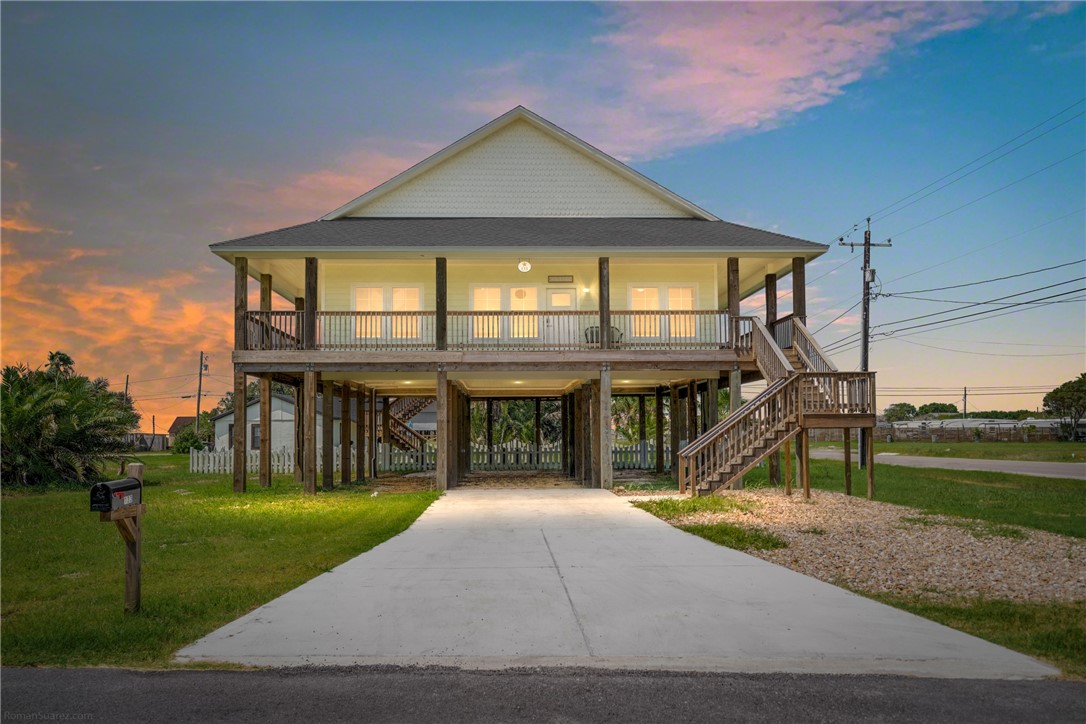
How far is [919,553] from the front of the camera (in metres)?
10.8

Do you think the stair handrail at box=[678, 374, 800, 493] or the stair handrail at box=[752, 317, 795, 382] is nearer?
the stair handrail at box=[678, 374, 800, 493]

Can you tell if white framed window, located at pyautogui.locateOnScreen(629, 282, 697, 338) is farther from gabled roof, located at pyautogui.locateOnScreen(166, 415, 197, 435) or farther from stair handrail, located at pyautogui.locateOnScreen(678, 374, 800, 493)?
gabled roof, located at pyautogui.locateOnScreen(166, 415, 197, 435)

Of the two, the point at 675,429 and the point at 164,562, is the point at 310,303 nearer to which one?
the point at 164,562

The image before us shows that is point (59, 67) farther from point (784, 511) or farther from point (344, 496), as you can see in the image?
point (784, 511)

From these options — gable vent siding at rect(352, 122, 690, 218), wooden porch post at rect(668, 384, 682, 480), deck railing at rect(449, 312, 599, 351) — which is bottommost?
wooden porch post at rect(668, 384, 682, 480)

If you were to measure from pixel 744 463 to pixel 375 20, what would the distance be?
54.5 feet

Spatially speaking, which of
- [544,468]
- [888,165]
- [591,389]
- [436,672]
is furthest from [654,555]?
[888,165]

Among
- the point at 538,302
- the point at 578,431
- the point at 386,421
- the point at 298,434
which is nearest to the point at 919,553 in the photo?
the point at 538,302

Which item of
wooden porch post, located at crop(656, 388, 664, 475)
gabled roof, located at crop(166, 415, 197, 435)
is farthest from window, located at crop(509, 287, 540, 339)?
gabled roof, located at crop(166, 415, 197, 435)

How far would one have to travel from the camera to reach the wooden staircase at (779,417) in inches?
687

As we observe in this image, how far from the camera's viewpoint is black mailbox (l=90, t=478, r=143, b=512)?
690 cm

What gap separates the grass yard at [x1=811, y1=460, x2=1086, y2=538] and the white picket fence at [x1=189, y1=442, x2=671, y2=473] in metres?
7.27

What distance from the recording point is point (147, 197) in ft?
95.4

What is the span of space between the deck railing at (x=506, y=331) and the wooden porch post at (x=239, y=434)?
107 centimetres
